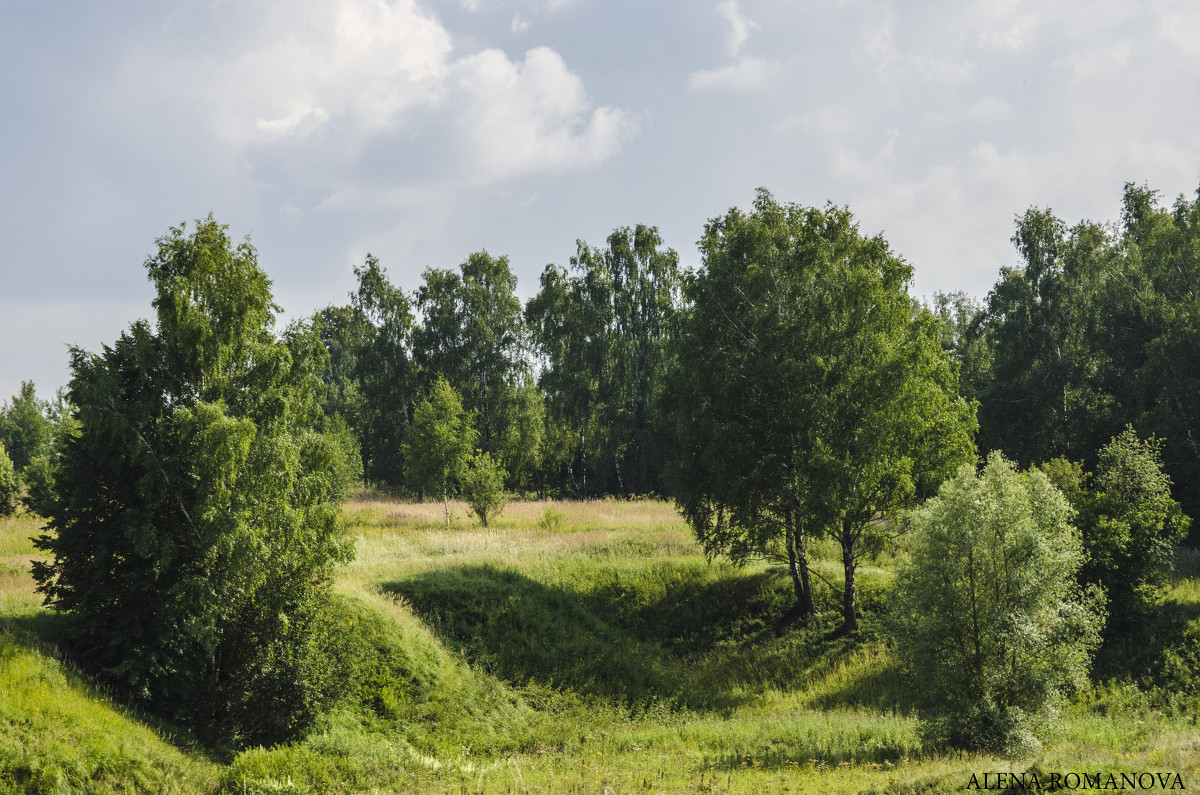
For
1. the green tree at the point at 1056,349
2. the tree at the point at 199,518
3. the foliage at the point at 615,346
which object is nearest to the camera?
the tree at the point at 199,518

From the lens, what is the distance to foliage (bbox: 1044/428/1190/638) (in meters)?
23.2

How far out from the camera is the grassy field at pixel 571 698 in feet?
40.3

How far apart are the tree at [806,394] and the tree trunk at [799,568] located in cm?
7

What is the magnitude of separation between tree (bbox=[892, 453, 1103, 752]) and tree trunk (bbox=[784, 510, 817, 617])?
8.92 m

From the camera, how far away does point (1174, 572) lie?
27.4 metres

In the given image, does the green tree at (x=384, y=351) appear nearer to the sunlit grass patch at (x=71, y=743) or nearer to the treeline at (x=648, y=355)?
the treeline at (x=648, y=355)

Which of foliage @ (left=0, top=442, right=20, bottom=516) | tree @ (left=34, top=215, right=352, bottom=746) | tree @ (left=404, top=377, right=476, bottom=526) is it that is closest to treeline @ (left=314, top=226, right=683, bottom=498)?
tree @ (left=404, top=377, right=476, bottom=526)

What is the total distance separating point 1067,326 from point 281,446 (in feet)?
136

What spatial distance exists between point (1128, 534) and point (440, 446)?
3118 centimetres

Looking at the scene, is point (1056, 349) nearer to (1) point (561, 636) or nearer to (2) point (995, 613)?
(2) point (995, 613)

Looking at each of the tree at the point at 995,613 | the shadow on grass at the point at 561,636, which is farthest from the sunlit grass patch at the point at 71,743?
the tree at the point at 995,613

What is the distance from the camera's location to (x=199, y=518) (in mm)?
13766

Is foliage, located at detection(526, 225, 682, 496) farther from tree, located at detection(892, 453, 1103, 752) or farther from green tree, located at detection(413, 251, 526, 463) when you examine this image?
tree, located at detection(892, 453, 1103, 752)

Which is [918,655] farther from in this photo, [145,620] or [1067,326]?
[1067,326]
